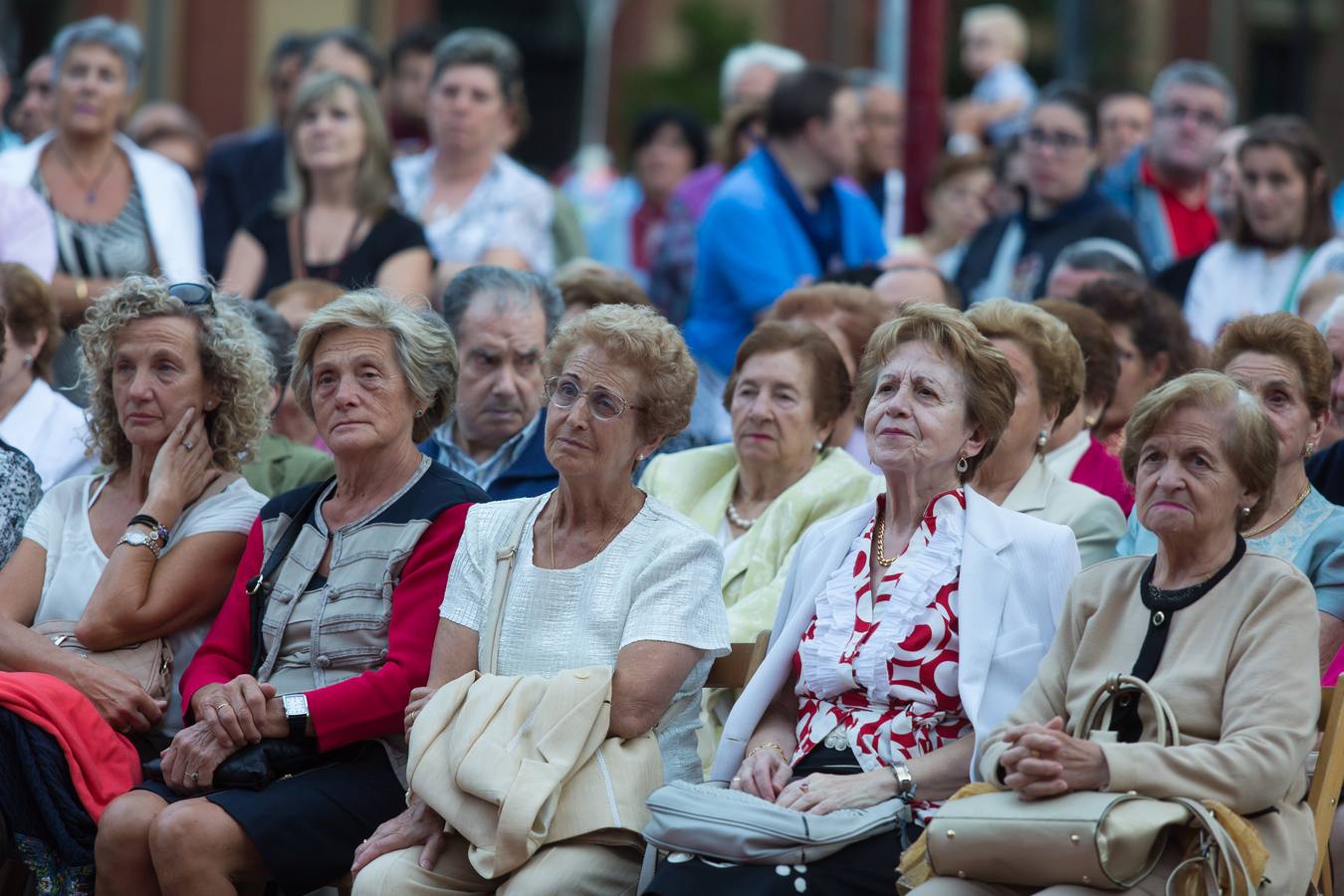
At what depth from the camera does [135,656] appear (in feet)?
15.2

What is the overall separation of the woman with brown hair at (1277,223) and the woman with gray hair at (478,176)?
2770mm

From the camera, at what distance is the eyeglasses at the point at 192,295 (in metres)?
4.92

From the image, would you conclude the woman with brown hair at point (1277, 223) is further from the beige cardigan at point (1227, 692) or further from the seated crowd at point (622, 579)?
the beige cardigan at point (1227, 692)

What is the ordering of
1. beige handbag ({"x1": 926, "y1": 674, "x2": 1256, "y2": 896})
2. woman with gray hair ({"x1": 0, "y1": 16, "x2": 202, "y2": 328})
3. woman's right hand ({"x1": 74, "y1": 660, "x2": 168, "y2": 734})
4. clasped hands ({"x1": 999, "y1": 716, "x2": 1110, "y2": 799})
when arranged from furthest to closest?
woman with gray hair ({"x1": 0, "y1": 16, "x2": 202, "y2": 328})
woman's right hand ({"x1": 74, "y1": 660, "x2": 168, "y2": 734})
clasped hands ({"x1": 999, "y1": 716, "x2": 1110, "y2": 799})
beige handbag ({"x1": 926, "y1": 674, "x2": 1256, "y2": 896})

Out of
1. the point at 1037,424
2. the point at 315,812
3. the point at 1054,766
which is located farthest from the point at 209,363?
the point at 1054,766

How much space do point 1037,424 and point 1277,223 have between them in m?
2.69

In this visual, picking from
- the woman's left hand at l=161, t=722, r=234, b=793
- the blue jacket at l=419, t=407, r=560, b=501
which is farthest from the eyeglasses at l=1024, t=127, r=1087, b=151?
the woman's left hand at l=161, t=722, r=234, b=793

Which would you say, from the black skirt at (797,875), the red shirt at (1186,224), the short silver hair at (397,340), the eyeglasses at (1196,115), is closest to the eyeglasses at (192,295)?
the short silver hair at (397,340)

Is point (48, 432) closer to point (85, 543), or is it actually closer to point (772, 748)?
point (85, 543)

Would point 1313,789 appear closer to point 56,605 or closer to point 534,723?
point 534,723

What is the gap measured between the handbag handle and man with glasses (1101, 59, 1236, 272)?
5.07 meters

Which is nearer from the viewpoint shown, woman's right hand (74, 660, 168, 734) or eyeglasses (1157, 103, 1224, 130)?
woman's right hand (74, 660, 168, 734)

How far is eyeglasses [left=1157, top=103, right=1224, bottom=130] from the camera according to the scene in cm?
861

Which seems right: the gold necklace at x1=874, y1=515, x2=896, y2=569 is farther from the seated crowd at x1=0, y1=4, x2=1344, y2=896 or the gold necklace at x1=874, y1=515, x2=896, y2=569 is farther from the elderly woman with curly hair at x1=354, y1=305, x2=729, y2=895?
the elderly woman with curly hair at x1=354, y1=305, x2=729, y2=895
